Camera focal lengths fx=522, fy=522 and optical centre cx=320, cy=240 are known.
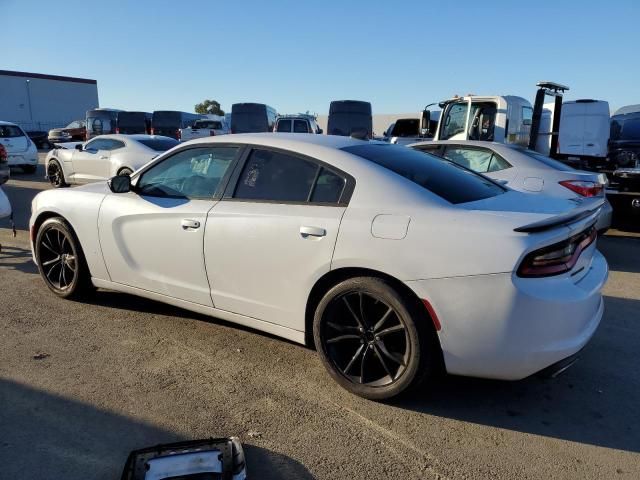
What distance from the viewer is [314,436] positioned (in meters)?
2.75

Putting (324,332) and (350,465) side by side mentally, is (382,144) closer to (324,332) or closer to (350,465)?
(324,332)

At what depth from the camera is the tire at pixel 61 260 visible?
4.46 m

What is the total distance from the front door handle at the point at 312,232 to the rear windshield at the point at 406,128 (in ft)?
55.0

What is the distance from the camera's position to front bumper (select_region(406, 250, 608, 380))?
263 cm

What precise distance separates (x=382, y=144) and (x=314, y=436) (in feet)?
6.95

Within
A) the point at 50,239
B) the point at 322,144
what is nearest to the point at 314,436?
the point at 322,144

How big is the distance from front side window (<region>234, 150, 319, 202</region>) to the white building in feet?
164

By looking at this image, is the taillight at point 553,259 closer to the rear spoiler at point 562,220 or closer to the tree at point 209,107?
the rear spoiler at point 562,220

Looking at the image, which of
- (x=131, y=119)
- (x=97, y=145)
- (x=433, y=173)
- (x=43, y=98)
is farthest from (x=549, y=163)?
(x=43, y=98)

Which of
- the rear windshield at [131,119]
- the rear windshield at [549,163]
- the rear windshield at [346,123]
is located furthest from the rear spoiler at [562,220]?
the rear windshield at [131,119]

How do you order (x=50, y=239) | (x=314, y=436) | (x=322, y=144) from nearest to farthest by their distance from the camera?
(x=314, y=436) < (x=322, y=144) < (x=50, y=239)

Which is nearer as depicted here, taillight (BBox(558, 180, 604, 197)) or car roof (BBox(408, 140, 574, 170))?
taillight (BBox(558, 180, 604, 197))

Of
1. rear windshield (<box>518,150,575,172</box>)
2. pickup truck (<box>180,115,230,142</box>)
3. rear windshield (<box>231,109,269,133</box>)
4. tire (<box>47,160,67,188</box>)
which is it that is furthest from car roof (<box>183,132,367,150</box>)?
pickup truck (<box>180,115,230,142</box>)

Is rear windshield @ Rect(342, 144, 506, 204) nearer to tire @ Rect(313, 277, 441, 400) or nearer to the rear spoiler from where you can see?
the rear spoiler
